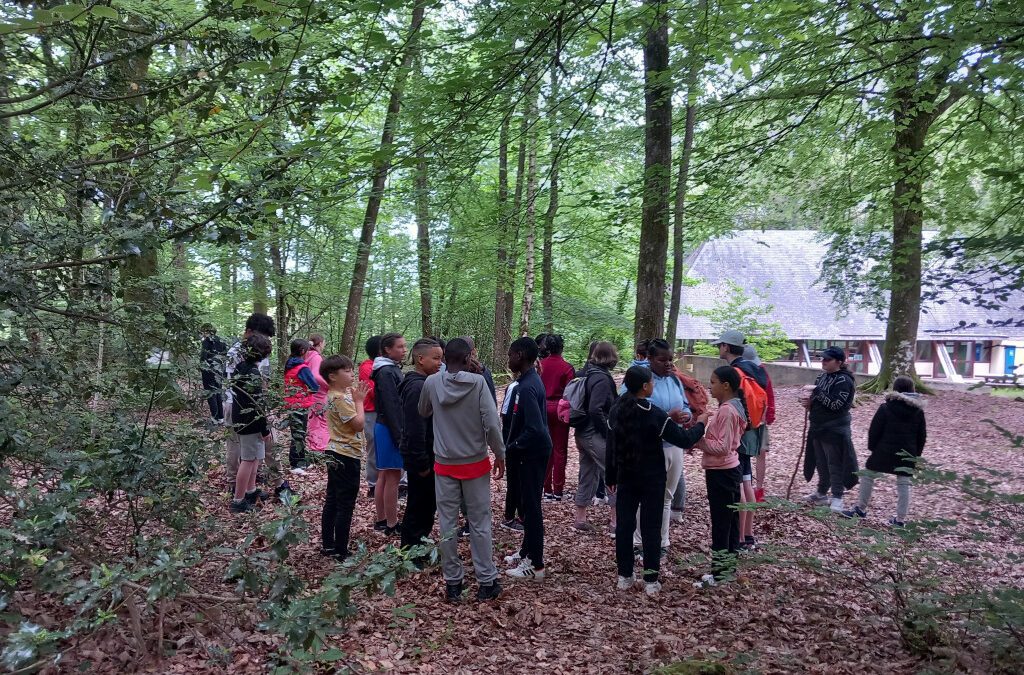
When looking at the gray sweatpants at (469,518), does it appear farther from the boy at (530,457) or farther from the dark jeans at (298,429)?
the dark jeans at (298,429)

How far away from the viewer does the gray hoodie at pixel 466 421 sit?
15.4 ft

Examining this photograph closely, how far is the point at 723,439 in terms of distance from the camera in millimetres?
4930

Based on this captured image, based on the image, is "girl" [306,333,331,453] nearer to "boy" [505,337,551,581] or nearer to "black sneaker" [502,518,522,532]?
"boy" [505,337,551,581]

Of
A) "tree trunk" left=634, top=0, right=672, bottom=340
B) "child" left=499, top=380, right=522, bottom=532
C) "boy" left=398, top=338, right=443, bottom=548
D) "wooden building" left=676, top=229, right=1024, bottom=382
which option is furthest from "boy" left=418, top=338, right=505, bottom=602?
"wooden building" left=676, top=229, right=1024, bottom=382

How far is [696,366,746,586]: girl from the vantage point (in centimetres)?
495

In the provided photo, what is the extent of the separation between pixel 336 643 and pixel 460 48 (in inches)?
166

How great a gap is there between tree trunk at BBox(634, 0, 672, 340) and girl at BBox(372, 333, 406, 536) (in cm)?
283

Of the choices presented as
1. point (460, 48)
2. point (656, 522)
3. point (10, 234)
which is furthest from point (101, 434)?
point (656, 522)

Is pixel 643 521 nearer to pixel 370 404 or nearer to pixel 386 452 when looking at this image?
pixel 386 452

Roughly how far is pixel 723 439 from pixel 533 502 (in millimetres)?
1638

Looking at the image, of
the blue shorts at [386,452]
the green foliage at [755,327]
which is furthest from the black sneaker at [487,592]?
the green foliage at [755,327]

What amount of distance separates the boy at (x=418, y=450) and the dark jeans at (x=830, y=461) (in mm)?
4568

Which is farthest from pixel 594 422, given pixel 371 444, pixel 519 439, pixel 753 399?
pixel 371 444

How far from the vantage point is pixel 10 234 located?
138 inches
